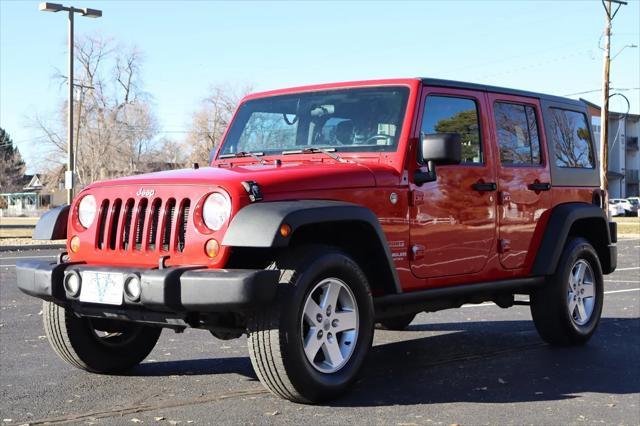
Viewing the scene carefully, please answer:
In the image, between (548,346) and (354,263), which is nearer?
(354,263)

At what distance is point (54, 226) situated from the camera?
5680 mm

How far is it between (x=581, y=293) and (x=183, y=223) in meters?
3.97

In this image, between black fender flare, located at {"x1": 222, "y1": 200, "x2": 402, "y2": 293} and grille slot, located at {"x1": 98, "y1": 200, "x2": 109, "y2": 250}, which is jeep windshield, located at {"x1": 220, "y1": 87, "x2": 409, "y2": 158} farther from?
grille slot, located at {"x1": 98, "y1": 200, "x2": 109, "y2": 250}

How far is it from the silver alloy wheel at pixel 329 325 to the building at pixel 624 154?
8407 cm

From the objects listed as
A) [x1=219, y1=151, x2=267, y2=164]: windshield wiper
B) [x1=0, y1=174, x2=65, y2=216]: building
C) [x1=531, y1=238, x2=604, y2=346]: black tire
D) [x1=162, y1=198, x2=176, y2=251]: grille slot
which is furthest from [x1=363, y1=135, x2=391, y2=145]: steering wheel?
[x1=0, y1=174, x2=65, y2=216]: building

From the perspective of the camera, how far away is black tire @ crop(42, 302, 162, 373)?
571cm

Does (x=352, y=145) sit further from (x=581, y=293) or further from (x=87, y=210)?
(x=581, y=293)

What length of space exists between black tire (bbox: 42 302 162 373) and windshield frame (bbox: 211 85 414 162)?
1.45 m

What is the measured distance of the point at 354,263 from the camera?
5.23m

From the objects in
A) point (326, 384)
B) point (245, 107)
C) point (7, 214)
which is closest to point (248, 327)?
point (326, 384)

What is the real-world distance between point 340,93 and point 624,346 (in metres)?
3.18

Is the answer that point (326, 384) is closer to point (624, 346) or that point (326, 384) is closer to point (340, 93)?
point (340, 93)

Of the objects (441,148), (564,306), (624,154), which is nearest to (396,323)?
(564,306)

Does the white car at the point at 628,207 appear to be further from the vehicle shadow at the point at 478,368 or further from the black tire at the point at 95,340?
the black tire at the point at 95,340
